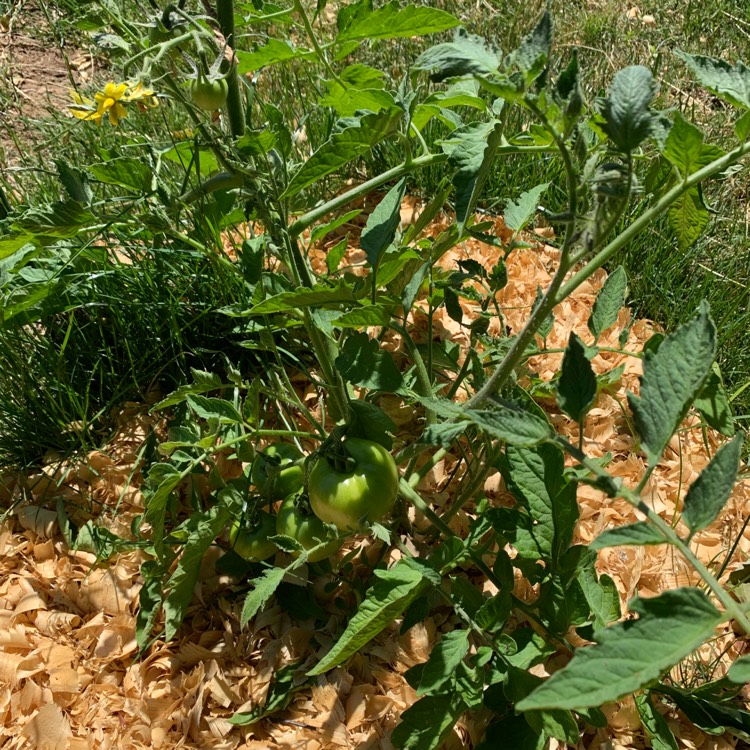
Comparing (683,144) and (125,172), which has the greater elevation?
(683,144)

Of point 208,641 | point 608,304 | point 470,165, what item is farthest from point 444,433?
point 208,641

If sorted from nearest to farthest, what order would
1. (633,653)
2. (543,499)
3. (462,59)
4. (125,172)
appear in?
(633,653)
(462,59)
(543,499)
(125,172)

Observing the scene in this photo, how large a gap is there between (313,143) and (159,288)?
674 mm

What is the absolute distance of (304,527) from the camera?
1144 millimetres

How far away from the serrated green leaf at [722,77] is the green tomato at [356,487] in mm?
620

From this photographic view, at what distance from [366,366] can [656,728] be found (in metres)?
0.64

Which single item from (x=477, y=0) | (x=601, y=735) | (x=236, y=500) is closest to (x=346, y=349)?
(x=236, y=500)

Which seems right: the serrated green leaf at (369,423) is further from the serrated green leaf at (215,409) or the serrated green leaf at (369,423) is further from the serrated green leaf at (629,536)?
the serrated green leaf at (629,536)

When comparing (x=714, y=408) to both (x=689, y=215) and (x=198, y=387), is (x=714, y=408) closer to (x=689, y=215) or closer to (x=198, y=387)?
(x=689, y=215)

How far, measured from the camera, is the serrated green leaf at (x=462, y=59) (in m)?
0.69

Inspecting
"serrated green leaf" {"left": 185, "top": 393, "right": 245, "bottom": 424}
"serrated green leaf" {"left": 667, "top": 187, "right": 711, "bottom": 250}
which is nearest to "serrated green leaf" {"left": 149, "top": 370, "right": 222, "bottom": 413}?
"serrated green leaf" {"left": 185, "top": 393, "right": 245, "bottom": 424}

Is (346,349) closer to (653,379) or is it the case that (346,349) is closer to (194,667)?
(653,379)

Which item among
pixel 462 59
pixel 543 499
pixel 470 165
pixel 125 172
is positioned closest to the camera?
pixel 462 59

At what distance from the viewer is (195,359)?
63.7 inches
